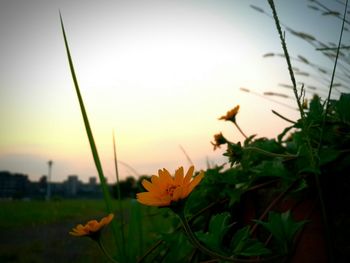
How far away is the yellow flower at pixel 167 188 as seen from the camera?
47 cm

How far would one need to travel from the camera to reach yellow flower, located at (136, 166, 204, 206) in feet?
1.55

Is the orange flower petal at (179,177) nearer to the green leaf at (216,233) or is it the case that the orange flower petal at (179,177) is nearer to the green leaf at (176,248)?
the green leaf at (216,233)

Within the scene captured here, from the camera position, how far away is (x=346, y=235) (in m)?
0.65

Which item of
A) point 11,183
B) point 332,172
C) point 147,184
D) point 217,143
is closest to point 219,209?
point 217,143

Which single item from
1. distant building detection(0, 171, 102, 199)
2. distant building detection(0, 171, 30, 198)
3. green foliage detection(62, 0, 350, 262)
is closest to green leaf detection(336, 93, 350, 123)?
green foliage detection(62, 0, 350, 262)

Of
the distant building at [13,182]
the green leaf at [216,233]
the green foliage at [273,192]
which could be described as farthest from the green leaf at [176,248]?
the distant building at [13,182]

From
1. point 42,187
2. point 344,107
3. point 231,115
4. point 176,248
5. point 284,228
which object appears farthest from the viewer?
point 42,187

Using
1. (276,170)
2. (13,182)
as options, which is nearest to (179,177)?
(276,170)

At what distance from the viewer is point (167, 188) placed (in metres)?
0.49

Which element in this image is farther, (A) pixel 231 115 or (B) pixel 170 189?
(A) pixel 231 115

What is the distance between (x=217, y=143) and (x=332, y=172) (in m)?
0.33

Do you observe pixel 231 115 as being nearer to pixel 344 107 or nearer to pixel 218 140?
pixel 218 140

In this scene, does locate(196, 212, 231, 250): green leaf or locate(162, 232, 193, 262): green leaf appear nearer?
locate(196, 212, 231, 250): green leaf

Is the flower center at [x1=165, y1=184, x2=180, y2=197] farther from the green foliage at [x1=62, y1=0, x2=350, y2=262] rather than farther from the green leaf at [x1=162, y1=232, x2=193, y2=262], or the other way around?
the green leaf at [x1=162, y1=232, x2=193, y2=262]
